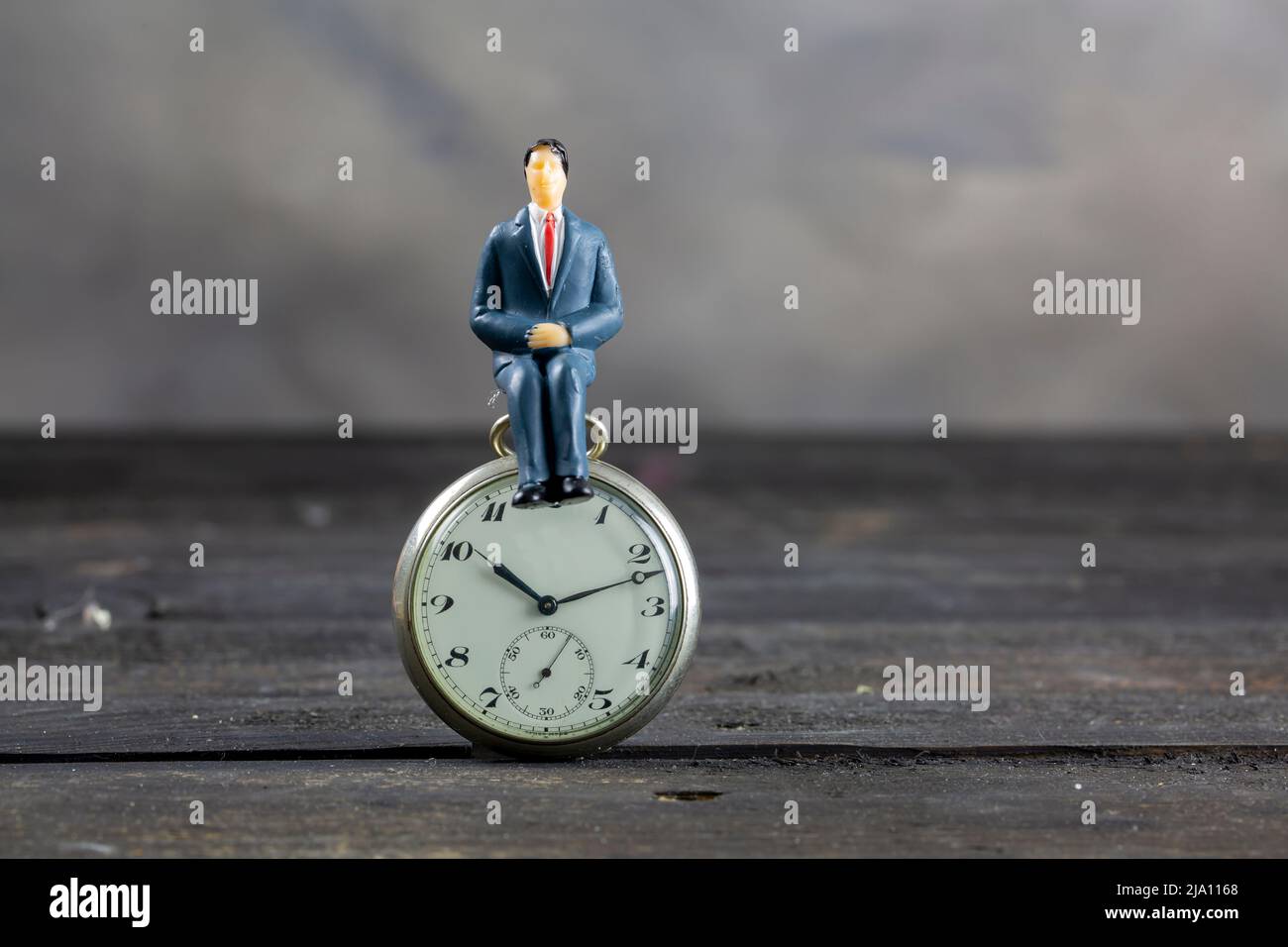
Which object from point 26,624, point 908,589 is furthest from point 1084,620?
→ point 26,624

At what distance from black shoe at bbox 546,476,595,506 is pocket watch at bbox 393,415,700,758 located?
0.15 feet

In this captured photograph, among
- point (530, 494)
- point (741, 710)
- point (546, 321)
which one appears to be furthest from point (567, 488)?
point (741, 710)

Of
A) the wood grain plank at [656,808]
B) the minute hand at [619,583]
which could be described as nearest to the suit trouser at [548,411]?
the minute hand at [619,583]

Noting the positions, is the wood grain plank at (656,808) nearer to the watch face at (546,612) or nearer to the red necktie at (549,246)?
the watch face at (546,612)

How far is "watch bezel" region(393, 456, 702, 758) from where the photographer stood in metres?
2.80

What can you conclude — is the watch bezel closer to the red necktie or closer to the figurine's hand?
the figurine's hand

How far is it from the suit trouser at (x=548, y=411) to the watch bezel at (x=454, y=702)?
0.09 meters

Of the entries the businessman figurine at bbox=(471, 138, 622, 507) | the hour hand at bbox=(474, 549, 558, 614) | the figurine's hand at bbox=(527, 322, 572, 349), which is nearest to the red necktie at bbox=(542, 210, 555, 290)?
the businessman figurine at bbox=(471, 138, 622, 507)

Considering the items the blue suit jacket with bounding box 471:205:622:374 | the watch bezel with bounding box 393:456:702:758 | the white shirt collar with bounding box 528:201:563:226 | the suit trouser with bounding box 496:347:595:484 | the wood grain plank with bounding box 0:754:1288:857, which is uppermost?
the white shirt collar with bounding box 528:201:563:226

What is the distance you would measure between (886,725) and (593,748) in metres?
0.87

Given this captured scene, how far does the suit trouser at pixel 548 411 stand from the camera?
9.09 ft

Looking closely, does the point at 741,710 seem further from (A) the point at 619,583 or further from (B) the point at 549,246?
(B) the point at 549,246

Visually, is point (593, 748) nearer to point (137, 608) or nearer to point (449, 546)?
point (449, 546)

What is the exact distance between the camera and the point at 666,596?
286cm
